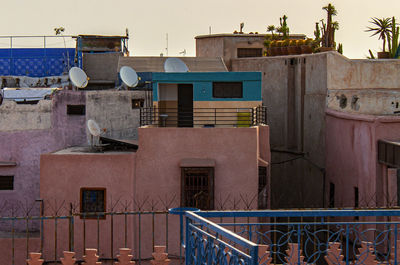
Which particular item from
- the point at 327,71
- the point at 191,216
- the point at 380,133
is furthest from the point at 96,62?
the point at 191,216

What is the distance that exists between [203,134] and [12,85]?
404 inches

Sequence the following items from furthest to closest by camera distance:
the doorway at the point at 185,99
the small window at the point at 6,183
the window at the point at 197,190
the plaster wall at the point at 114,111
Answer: the plaster wall at the point at 114,111
the small window at the point at 6,183
the doorway at the point at 185,99
the window at the point at 197,190

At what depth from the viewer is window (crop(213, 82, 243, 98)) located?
18.3m

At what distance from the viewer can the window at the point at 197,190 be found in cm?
1603

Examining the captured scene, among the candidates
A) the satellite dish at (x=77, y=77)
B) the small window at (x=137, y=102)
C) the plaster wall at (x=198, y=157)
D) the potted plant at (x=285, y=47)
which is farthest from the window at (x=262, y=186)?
the potted plant at (x=285, y=47)

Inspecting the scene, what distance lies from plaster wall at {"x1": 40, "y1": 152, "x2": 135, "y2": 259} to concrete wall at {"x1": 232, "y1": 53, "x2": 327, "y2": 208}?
7.15 metres

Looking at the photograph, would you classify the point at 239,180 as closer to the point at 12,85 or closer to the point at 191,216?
the point at 191,216

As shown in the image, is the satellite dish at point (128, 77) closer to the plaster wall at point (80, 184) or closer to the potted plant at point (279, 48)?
the plaster wall at point (80, 184)

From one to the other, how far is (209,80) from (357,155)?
13.9 ft

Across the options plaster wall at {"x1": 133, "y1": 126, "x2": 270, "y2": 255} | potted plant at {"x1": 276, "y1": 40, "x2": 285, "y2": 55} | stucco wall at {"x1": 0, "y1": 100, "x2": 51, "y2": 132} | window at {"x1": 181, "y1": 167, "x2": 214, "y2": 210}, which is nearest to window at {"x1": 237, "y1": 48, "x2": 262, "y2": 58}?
potted plant at {"x1": 276, "y1": 40, "x2": 285, "y2": 55}

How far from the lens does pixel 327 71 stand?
21219mm

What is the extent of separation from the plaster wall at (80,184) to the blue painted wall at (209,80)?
295 centimetres

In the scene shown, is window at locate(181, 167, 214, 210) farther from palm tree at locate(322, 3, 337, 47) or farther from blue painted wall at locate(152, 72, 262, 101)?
palm tree at locate(322, 3, 337, 47)

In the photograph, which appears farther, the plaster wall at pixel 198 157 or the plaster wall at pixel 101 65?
the plaster wall at pixel 101 65
